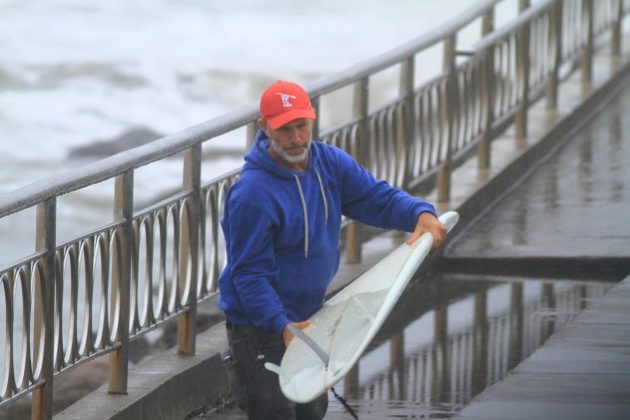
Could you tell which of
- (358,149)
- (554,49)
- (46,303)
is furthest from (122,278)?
(554,49)

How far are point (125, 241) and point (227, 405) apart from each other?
106cm

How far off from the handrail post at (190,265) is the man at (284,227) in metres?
1.69

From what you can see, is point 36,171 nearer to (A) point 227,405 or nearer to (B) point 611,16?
(B) point 611,16

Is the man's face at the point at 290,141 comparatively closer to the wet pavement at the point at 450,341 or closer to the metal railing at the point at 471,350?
the wet pavement at the point at 450,341

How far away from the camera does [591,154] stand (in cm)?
1242

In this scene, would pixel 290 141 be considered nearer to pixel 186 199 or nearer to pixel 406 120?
pixel 186 199

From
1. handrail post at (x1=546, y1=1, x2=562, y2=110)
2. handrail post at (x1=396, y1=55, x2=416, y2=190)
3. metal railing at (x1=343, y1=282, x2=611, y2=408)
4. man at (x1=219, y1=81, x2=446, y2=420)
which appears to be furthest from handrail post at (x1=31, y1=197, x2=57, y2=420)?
handrail post at (x1=546, y1=1, x2=562, y2=110)

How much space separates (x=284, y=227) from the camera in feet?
18.5

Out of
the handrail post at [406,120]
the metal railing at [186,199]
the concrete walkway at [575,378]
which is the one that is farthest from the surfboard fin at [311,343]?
the handrail post at [406,120]

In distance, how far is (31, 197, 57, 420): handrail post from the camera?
251 inches

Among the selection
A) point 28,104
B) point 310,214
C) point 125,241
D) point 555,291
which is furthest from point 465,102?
point 28,104

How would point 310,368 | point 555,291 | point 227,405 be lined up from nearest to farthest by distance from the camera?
point 310,368 → point 227,405 → point 555,291

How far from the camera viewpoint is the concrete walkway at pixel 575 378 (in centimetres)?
636

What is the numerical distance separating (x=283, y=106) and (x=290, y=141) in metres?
0.11
